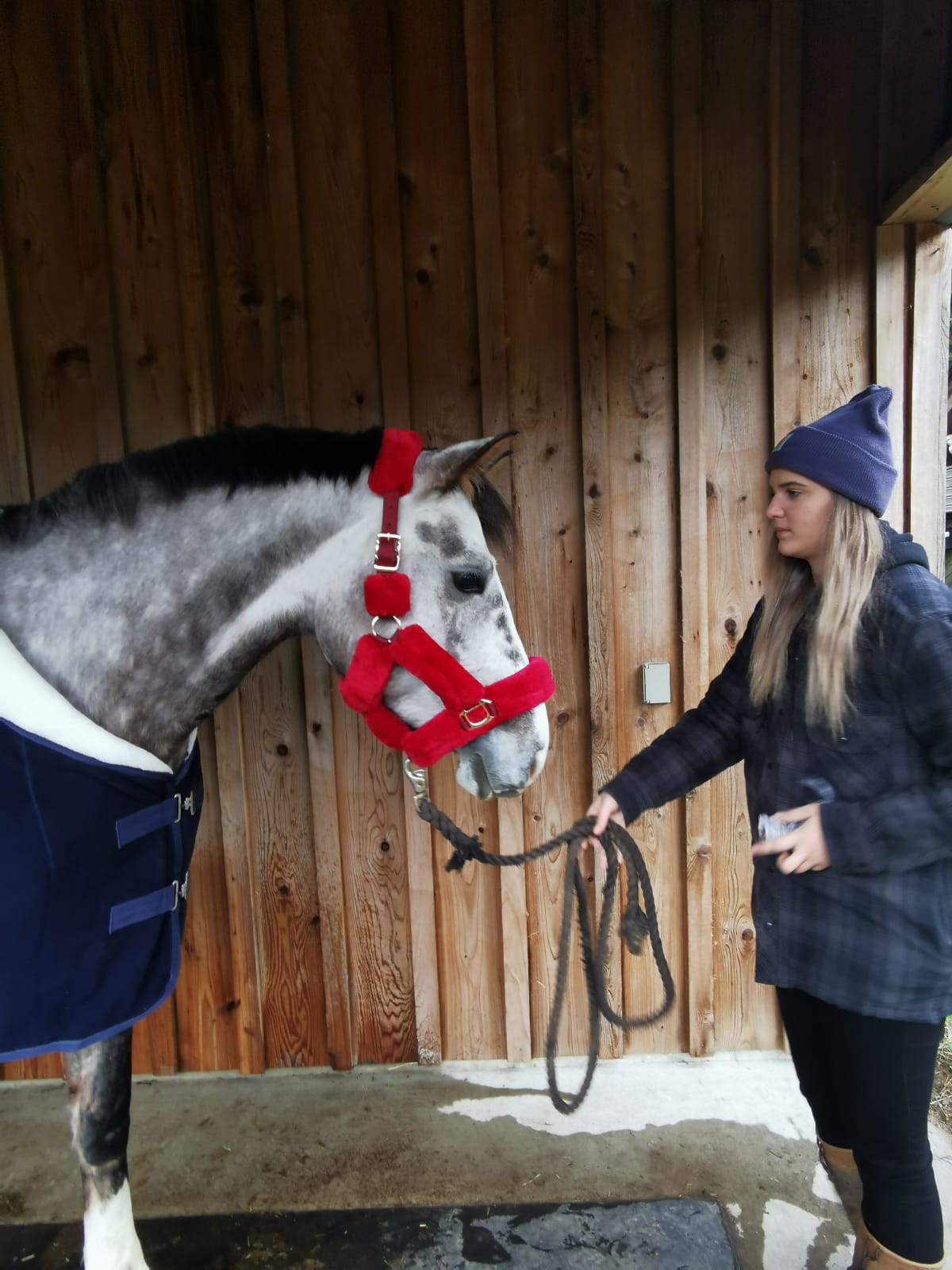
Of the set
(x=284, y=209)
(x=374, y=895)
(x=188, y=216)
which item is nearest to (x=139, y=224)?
(x=188, y=216)

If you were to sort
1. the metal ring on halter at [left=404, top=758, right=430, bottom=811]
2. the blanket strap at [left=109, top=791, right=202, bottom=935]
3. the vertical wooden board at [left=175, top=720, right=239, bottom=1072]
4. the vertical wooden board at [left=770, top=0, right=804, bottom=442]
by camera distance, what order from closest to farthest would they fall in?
the blanket strap at [left=109, top=791, right=202, bottom=935] → the metal ring on halter at [left=404, top=758, right=430, bottom=811] → the vertical wooden board at [left=770, top=0, right=804, bottom=442] → the vertical wooden board at [left=175, top=720, right=239, bottom=1072]

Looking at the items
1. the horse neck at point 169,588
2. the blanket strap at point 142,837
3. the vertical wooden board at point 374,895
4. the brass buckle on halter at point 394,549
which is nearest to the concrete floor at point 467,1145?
the vertical wooden board at point 374,895

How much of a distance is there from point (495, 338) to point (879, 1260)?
2.25 meters

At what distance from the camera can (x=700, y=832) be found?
2.11 metres

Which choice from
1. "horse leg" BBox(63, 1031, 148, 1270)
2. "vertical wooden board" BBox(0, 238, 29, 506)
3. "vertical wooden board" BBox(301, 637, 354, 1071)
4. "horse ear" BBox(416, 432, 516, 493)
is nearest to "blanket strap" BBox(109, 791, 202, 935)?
"horse leg" BBox(63, 1031, 148, 1270)

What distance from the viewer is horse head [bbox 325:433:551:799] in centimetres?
127

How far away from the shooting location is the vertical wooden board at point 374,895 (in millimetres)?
2104

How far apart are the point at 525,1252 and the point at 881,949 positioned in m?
1.15

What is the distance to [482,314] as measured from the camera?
6.55 ft

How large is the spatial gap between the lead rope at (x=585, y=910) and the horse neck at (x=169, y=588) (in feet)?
1.46

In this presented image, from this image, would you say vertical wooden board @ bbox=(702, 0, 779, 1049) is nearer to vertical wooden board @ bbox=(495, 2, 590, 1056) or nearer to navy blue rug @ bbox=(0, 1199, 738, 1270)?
vertical wooden board @ bbox=(495, 2, 590, 1056)

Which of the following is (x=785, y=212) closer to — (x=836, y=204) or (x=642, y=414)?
(x=836, y=204)

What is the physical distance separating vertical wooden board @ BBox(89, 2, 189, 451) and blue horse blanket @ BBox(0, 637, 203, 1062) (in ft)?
3.82

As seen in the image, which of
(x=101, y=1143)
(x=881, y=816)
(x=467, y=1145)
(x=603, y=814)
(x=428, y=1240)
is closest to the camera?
(x=881, y=816)
